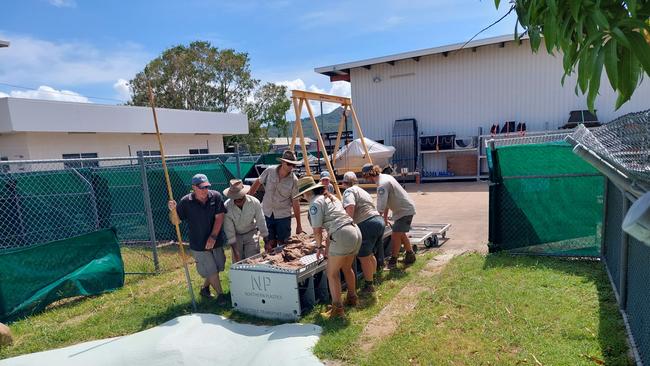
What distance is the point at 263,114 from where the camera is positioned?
41.2 meters

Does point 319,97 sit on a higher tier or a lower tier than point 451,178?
higher

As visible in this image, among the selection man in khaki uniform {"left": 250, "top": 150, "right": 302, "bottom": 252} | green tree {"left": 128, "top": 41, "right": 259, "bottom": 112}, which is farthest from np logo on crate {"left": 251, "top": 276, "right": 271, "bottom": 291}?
green tree {"left": 128, "top": 41, "right": 259, "bottom": 112}

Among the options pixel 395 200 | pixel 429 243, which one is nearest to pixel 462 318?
pixel 395 200

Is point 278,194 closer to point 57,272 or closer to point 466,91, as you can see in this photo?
point 57,272

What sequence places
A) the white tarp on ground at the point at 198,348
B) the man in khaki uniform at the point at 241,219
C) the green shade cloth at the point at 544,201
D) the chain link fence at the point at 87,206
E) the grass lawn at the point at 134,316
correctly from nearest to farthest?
the white tarp on ground at the point at 198,348 → the grass lawn at the point at 134,316 → the man in khaki uniform at the point at 241,219 → the green shade cloth at the point at 544,201 → the chain link fence at the point at 87,206

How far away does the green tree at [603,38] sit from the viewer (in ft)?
4.38

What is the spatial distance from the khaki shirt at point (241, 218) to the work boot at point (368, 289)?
1.60 metres

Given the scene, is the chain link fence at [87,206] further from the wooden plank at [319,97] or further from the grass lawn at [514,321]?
the grass lawn at [514,321]

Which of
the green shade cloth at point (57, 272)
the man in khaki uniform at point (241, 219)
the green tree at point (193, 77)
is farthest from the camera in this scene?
the green tree at point (193, 77)

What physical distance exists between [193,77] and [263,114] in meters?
8.18

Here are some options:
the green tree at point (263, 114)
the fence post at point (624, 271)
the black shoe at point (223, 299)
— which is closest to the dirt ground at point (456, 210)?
the fence post at point (624, 271)

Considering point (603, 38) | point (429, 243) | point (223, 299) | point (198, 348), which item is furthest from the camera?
point (429, 243)

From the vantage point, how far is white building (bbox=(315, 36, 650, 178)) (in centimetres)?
1653

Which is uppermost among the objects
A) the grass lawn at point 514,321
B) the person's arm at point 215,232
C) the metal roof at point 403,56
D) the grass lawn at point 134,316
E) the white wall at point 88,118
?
the metal roof at point 403,56
